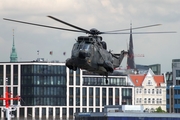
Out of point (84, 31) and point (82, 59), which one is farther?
point (84, 31)

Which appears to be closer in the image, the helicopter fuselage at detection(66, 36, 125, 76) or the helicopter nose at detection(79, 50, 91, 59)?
the helicopter nose at detection(79, 50, 91, 59)

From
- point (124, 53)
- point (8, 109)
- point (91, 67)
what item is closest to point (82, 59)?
point (91, 67)

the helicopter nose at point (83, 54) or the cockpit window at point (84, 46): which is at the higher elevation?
the cockpit window at point (84, 46)

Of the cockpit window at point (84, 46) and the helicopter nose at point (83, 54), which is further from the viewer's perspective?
the cockpit window at point (84, 46)

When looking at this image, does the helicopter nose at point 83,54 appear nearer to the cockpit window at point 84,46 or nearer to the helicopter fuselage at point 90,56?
the helicopter fuselage at point 90,56

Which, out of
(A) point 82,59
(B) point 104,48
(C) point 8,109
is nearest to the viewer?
(A) point 82,59

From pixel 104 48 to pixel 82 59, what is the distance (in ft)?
→ 23.0

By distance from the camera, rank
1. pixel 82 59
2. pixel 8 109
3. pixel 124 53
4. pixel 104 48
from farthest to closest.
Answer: pixel 8 109 < pixel 124 53 < pixel 104 48 < pixel 82 59

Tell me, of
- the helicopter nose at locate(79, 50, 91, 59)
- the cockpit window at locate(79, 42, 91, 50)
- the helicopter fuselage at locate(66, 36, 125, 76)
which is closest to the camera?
the helicopter nose at locate(79, 50, 91, 59)

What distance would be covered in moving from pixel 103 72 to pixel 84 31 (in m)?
6.50

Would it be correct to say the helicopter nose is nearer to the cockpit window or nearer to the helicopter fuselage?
the helicopter fuselage

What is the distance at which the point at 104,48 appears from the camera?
8738 centimetres

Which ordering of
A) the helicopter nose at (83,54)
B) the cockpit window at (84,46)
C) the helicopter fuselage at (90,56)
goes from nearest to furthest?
the helicopter nose at (83,54) → the helicopter fuselage at (90,56) → the cockpit window at (84,46)

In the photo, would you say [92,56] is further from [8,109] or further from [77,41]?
[8,109]
